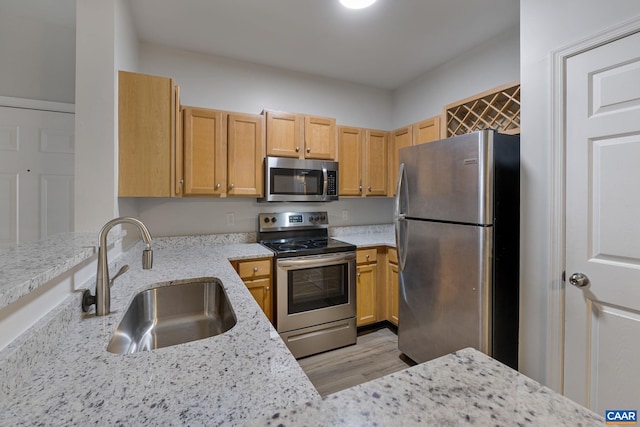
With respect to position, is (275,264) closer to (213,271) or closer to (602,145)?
(213,271)

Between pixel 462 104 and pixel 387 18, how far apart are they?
0.97m

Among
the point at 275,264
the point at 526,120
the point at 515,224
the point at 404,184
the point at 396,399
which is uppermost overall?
the point at 526,120

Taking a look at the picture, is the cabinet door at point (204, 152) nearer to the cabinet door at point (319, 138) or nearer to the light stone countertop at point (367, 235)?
the cabinet door at point (319, 138)

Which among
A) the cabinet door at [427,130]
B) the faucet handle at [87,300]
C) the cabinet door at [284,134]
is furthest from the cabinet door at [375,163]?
the faucet handle at [87,300]

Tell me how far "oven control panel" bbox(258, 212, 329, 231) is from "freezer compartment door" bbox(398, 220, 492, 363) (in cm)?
111

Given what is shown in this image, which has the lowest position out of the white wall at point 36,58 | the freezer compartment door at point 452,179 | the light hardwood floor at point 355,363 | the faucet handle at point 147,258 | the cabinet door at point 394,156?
the light hardwood floor at point 355,363

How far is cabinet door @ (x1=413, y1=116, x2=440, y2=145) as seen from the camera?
2650 millimetres

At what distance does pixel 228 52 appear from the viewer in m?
2.63

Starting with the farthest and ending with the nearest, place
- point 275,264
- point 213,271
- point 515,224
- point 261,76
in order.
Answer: point 261,76
point 275,264
point 515,224
point 213,271

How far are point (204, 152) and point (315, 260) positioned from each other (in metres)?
1.30

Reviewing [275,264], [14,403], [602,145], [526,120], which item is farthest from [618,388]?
[14,403]

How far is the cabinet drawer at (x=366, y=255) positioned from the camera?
2.67m

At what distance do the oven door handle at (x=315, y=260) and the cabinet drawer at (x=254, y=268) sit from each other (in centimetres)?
11

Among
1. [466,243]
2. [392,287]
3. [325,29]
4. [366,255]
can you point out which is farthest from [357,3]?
[392,287]
